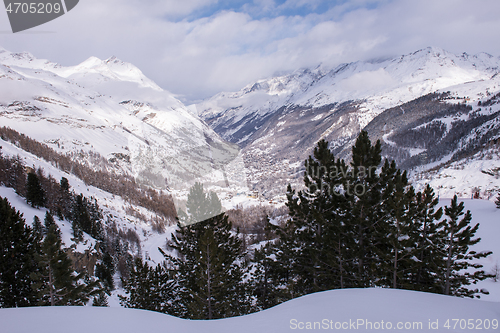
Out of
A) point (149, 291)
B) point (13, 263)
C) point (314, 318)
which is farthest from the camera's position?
point (149, 291)

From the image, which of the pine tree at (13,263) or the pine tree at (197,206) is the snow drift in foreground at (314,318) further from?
the pine tree at (13,263)

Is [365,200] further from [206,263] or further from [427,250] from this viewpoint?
[206,263]

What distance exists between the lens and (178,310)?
66.6 feet

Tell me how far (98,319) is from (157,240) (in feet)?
295

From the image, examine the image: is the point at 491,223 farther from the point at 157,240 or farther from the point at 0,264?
the point at 157,240

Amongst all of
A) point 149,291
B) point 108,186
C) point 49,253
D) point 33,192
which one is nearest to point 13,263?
point 49,253

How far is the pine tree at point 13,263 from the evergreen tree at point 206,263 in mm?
10125

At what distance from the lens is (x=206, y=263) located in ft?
51.6

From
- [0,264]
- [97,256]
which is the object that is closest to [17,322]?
[0,264]

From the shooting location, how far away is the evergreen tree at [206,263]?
51.9ft

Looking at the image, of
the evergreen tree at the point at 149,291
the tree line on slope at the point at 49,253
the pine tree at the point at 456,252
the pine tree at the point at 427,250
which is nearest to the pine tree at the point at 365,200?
the pine tree at the point at 427,250

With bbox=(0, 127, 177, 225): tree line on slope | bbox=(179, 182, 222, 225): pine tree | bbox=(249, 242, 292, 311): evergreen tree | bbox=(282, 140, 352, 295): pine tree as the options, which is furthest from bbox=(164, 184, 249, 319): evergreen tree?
bbox=(0, 127, 177, 225): tree line on slope

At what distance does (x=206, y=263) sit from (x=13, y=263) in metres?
13.6

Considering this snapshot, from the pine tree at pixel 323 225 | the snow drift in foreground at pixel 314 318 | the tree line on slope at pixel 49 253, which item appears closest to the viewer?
the snow drift in foreground at pixel 314 318
